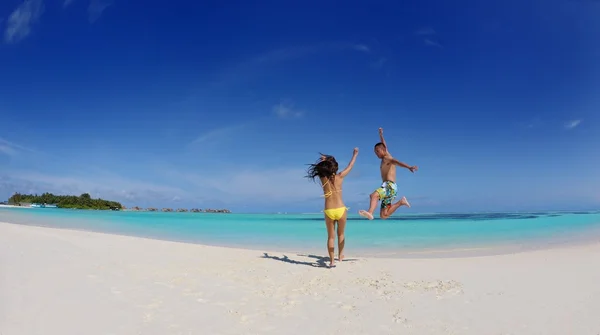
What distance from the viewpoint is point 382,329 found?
3.98 metres

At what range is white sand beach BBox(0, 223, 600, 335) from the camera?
158 inches

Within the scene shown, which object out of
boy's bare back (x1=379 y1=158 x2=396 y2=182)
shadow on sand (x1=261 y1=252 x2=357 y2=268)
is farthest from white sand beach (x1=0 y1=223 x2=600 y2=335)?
boy's bare back (x1=379 y1=158 x2=396 y2=182)

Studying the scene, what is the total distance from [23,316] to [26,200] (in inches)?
5065

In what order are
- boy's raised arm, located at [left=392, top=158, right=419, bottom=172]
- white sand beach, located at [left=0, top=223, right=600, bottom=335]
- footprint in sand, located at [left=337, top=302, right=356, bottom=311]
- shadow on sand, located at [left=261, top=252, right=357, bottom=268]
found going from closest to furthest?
white sand beach, located at [left=0, top=223, right=600, bottom=335], footprint in sand, located at [left=337, top=302, right=356, bottom=311], boy's raised arm, located at [left=392, top=158, right=419, bottom=172], shadow on sand, located at [left=261, top=252, right=357, bottom=268]

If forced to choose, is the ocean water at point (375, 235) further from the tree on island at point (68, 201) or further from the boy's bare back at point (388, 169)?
the tree on island at point (68, 201)

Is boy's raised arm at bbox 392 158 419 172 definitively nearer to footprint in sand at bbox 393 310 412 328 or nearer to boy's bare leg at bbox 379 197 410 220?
boy's bare leg at bbox 379 197 410 220

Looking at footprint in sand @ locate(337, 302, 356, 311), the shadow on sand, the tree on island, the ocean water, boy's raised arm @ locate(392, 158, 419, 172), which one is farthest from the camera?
the tree on island

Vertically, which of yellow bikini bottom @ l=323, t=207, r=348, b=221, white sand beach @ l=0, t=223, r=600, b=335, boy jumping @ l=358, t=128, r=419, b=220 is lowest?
white sand beach @ l=0, t=223, r=600, b=335

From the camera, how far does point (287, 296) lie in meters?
5.36

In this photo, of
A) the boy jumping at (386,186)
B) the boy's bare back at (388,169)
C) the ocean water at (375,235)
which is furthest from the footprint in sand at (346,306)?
the ocean water at (375,235)

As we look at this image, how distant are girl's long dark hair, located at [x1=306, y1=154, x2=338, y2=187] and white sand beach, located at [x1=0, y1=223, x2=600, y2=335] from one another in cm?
199

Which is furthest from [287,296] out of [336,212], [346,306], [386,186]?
[386,186]

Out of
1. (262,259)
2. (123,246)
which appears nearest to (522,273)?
(262,259)

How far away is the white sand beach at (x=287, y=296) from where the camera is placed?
4008 mm
